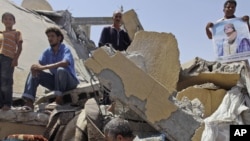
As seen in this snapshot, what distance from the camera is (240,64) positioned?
5246mm

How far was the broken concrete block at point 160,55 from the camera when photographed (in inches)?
214

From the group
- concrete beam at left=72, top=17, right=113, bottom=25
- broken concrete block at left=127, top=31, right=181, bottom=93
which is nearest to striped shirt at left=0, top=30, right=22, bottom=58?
broken concrete block at left=127, top=31, right=181, bottom=93

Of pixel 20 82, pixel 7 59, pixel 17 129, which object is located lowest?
pixel 17 129

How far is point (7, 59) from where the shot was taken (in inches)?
223

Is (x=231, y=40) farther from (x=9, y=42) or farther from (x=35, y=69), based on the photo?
(x=9, y=42)

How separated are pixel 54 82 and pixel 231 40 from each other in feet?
6.38

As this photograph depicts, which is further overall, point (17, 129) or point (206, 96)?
point (17, 129)

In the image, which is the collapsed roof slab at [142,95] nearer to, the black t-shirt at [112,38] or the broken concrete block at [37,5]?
the black t-shirt at [112,38]

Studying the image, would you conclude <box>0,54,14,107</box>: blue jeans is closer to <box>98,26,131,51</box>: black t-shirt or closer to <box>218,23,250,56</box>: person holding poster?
<box>98,26,131,51</box>: black t-shirt

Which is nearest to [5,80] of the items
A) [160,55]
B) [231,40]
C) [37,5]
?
[160,55]

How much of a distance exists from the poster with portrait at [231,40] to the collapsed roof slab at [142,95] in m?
0.89

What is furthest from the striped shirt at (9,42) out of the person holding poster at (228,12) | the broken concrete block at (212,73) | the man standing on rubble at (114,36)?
the person holding poster at (228,12)

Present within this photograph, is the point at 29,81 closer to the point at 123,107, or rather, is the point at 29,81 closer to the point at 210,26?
the point at 123,107

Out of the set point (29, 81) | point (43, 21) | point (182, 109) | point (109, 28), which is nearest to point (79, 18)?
point (43, 21)
